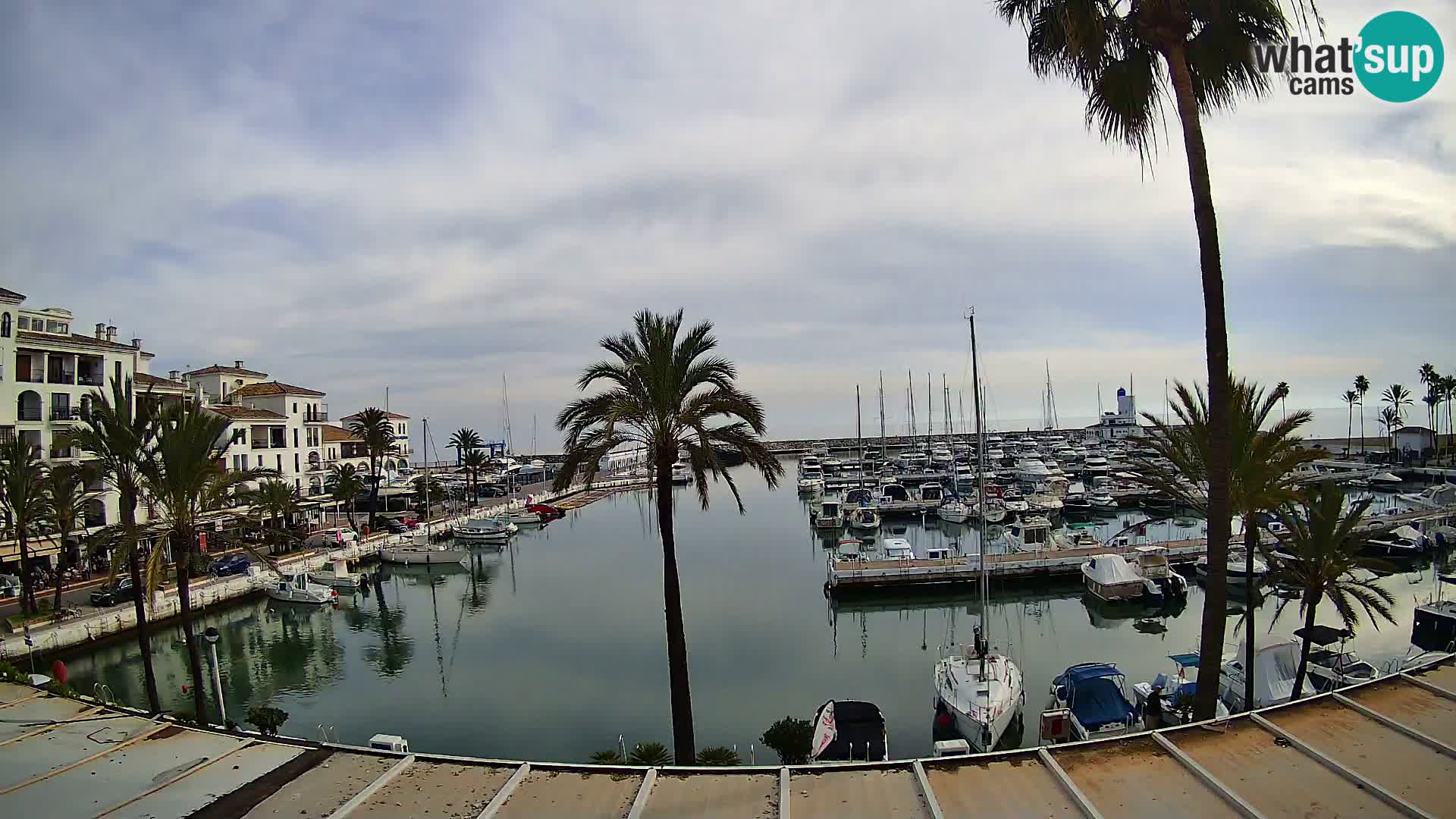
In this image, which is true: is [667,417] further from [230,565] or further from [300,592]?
[230,565]

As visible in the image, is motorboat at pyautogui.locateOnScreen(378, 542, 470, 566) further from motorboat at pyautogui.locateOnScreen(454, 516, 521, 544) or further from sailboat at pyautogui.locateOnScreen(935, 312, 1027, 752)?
sailboat at pyautogui.locateOnScreen(935, 312, 1027, 752)

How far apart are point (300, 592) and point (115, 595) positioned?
282 inches

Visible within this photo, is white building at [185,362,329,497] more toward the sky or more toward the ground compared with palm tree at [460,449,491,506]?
more toward the sky

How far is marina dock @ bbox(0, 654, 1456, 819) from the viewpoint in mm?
7371

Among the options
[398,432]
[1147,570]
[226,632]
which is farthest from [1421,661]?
[398,432]

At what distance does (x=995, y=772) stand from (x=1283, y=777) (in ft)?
9.04

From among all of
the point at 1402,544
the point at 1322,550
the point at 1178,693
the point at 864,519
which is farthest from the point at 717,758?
the point at 864,519

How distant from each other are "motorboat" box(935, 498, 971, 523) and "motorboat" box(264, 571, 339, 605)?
41527mm

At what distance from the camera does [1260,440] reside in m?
14.4

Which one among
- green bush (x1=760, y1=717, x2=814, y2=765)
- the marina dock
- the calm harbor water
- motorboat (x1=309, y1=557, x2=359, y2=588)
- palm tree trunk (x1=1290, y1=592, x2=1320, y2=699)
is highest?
the marina dock

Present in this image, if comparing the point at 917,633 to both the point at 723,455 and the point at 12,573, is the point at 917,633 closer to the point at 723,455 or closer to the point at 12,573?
the point at 723,455

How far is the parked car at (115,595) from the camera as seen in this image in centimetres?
3091

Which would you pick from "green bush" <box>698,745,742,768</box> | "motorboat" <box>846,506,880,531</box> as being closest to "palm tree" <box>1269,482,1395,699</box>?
"green bush" <box>698,745,742,768</box>

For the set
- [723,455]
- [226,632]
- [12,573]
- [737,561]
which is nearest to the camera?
[723,455]
